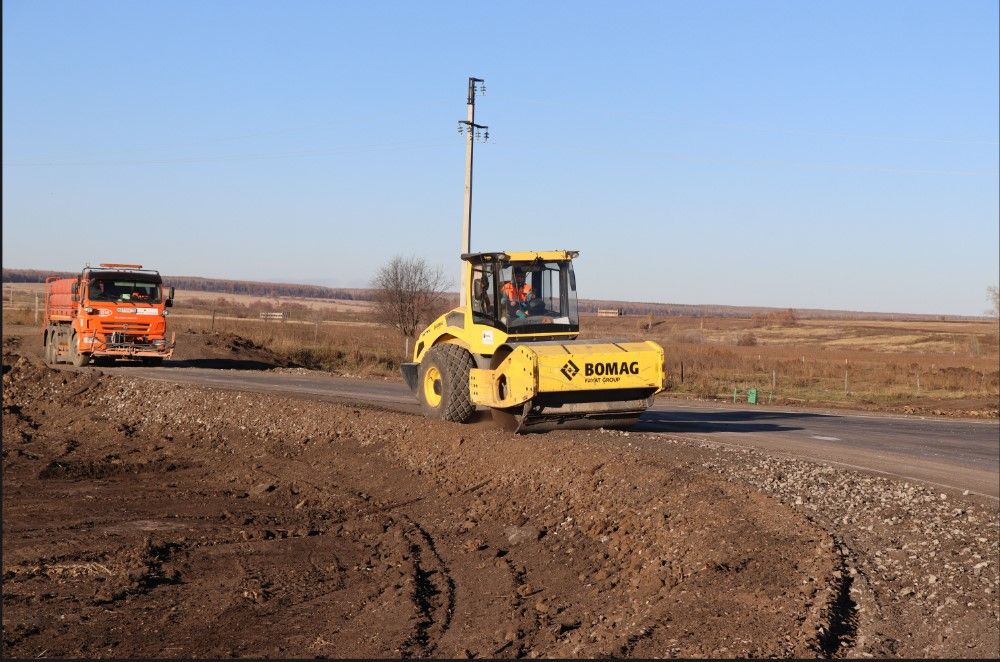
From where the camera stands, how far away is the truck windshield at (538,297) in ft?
55.4

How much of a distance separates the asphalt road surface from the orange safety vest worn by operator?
137 inches

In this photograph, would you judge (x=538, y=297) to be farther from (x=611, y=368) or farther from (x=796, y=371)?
(x=796, y=371)

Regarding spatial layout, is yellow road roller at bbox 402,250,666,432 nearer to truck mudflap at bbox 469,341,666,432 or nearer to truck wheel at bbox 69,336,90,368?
truck mudflap at bbox 469,341,666,432

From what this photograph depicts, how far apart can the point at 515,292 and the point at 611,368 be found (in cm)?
213

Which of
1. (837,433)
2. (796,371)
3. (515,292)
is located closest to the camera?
(515,292)

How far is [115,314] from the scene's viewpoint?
32844mm

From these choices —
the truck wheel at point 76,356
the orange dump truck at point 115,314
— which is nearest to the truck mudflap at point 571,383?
the orange dump truck at point 115,314

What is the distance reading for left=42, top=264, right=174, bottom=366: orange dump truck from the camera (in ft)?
107

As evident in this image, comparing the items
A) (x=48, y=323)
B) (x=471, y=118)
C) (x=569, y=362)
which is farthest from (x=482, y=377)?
(x=48, y=323)

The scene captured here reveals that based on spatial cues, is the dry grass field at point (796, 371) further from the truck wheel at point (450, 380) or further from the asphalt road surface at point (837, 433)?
the truck wheel at point (450, 380)

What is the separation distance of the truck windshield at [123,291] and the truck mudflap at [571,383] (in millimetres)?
19707

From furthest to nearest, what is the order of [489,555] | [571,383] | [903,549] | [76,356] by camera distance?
[76,356] < [571,383] < [489,555] < [903,549]

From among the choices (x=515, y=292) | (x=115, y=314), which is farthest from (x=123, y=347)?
(x=515, y=292)

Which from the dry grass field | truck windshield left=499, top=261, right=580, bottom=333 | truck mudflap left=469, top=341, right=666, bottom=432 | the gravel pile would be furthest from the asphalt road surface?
the dry grass field
